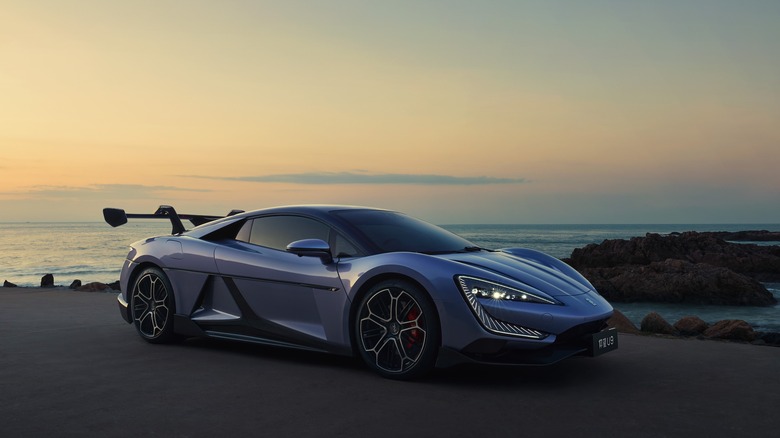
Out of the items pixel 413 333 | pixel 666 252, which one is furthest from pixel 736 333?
pixel 666 252

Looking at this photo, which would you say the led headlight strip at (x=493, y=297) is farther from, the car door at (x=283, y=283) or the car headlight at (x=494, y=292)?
the car door at (x=283, y=283)

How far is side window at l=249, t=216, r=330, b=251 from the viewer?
21.3 feet

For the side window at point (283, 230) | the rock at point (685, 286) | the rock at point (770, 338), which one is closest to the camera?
the side window at point (283, 230)

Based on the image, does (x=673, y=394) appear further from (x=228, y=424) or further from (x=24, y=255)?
(x=24, y=255)

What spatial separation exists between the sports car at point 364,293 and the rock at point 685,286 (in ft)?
55.2

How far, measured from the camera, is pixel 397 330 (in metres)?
5.66

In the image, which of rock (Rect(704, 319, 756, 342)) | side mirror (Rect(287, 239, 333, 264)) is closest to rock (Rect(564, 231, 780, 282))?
rock (Rect(704, 319, 756, 342))

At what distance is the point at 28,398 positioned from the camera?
16.3 ft

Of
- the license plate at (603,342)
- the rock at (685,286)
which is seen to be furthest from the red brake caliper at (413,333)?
the rock at (685,286)

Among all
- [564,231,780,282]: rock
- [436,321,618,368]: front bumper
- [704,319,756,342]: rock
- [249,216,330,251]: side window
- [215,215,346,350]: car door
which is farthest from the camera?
[564,231,780,282]: rock

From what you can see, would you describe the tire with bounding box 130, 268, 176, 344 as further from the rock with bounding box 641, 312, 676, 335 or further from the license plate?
the rock with bounding box 641, 312, 676, 335

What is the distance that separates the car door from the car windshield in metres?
0.35

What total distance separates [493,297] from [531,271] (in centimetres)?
72

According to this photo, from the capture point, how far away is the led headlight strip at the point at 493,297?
209 inches
